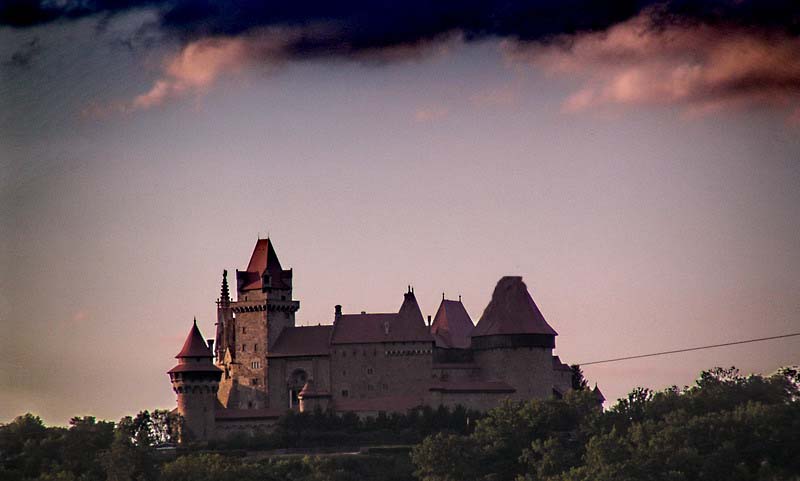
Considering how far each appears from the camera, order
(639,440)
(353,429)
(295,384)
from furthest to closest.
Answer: (295,384) → (353,429) → (639,440)

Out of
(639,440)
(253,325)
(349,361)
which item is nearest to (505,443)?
(639,440)

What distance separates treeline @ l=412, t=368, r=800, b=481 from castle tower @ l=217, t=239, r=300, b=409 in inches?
575

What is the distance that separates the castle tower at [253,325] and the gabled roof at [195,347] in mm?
2871

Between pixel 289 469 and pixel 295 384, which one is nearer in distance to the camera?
pixel 289 469

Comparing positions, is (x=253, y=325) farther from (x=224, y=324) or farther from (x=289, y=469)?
(x=289, y=469)

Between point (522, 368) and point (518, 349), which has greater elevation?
point (518, 349)

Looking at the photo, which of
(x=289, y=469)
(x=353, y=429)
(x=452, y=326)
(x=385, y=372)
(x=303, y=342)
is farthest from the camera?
(x=452, y=326)

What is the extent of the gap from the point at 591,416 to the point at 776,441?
11.7 meters

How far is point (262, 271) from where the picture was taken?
5615 inches

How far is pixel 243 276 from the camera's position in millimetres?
143125

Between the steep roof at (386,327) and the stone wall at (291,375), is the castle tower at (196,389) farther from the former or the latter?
the steep roof at (386,327)

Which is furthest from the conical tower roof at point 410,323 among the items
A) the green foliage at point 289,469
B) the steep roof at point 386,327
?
the green foliage at point 289,469

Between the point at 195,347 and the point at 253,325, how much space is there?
4.75 m

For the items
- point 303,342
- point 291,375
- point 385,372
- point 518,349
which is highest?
point 303,342
